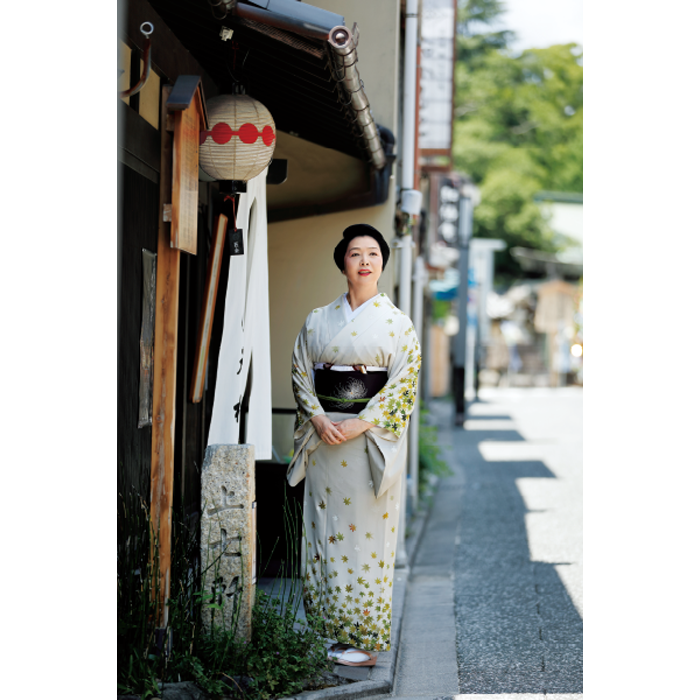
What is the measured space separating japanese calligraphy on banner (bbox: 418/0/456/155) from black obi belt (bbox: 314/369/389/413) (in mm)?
7807

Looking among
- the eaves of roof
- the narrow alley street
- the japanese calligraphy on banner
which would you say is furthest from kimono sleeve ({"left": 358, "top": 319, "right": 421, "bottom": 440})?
the japanese calligraphy on banner

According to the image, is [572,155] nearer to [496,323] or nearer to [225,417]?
[496,323]

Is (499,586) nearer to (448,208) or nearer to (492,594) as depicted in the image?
(492,594)

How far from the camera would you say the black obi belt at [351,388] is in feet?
14.2

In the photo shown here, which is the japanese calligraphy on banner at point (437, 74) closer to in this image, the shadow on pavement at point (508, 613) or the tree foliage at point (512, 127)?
the shadow on pavement at point (508, 613)

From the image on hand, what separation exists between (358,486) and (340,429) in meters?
0.34

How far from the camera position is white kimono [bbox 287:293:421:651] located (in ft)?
14.0

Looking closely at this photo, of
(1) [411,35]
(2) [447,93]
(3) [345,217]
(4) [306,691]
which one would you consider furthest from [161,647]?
(2) [447,93]

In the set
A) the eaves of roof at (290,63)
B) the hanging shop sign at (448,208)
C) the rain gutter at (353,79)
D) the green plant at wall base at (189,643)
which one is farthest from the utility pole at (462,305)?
the green plant at wall base at (189,643)

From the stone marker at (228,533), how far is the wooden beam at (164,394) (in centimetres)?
18

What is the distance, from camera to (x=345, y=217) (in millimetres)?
6758

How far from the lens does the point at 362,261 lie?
4352 mm

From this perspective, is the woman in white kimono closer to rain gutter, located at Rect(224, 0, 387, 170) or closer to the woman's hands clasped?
the woman's hands clasped
